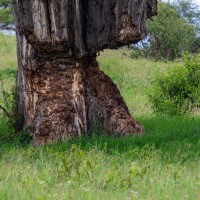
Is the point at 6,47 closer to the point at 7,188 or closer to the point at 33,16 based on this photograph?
the point at 33,16

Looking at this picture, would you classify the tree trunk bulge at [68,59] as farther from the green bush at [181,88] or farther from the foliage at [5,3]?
the foliage at [5,3]

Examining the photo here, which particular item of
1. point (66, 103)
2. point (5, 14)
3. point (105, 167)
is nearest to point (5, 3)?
point (5, 14)

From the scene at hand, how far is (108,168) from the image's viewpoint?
5348mm

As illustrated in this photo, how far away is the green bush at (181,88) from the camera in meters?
12.0

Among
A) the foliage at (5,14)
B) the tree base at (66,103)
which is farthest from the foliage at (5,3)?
the tree base at (66,103)

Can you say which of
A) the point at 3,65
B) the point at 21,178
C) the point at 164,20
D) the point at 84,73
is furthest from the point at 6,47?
the point at 21,178

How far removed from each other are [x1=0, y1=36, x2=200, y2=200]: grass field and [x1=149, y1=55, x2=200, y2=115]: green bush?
3.54m

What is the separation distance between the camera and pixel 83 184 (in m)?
4.64

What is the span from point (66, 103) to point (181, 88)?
5285 millimetres

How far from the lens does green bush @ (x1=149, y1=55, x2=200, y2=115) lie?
11969 mm

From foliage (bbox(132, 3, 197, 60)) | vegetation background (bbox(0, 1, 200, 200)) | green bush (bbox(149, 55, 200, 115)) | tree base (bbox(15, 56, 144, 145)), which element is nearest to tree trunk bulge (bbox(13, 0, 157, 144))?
tree base (bbox(15, 56, 144, 145))

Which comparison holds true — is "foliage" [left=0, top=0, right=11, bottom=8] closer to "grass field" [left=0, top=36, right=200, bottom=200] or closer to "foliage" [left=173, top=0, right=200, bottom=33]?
"foliage" [left=173, top=0, right=200, bottom=33]

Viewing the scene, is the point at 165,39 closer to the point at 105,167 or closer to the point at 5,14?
the point at 5,14

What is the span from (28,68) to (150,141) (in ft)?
6.47
